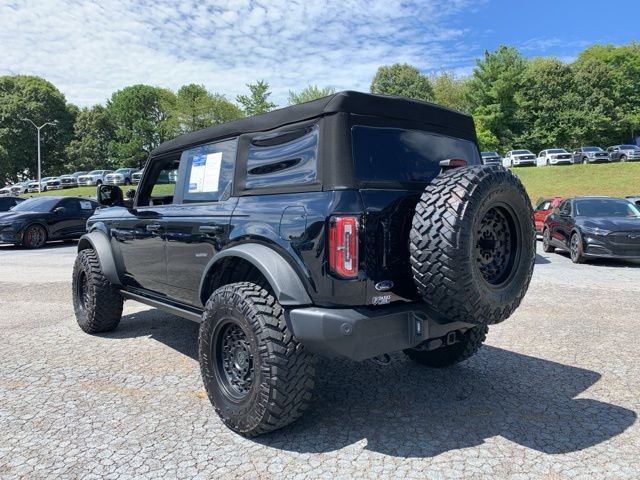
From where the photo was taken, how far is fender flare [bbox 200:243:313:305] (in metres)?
2.69

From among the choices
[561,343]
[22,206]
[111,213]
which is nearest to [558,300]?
[561,343]

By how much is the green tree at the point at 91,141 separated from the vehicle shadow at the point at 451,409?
65432 mm

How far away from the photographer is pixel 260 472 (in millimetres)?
2539

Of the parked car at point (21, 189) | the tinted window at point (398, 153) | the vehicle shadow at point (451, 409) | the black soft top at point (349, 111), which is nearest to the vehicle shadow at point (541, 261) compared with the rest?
the vehicle shadow at point (451, 409)

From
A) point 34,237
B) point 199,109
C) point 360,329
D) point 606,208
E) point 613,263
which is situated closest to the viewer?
point 360,329

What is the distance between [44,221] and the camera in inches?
571

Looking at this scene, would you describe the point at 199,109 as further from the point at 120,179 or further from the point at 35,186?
the point at 35,186

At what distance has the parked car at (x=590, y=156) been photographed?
122ft

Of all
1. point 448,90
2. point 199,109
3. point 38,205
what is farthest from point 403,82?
point 38,205

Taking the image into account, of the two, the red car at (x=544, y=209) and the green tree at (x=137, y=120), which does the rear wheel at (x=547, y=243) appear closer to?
the red car at (x=544, y=209)

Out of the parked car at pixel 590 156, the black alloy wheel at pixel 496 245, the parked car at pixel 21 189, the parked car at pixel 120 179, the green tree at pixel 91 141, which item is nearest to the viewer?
the black alloy wheel at pixel 496 245

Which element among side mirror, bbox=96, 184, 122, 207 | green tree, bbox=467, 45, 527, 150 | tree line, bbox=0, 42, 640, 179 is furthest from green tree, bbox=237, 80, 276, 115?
side mirror, bbox=96, 184, 122, 207

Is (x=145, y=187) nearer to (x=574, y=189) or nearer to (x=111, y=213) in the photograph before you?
(x=111, y=213)

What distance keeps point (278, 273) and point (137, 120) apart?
66.1 metres
